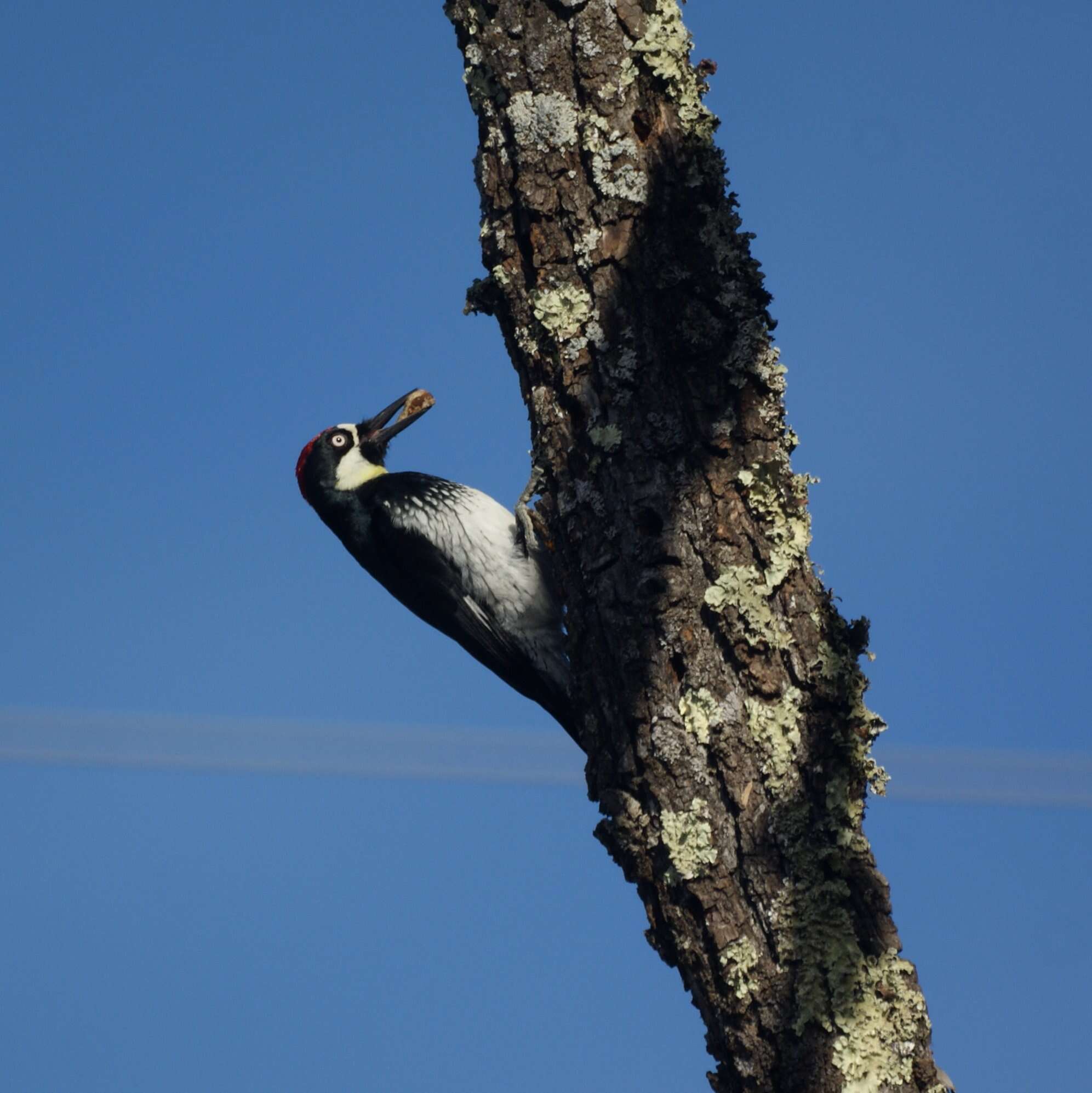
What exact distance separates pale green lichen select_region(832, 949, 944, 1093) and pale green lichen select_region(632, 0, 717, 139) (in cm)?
155

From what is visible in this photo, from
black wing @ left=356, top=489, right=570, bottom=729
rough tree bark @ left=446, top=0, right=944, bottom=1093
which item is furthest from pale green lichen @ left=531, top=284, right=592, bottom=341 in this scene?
black wing @ left=356, top=489, right=570, bottom=729

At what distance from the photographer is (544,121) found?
239 centimetres

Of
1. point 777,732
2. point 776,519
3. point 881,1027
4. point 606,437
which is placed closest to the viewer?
point 881,1027

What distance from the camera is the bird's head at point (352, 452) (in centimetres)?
445

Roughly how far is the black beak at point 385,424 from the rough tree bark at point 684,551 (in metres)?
2.08

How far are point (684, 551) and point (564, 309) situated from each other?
1.76ft

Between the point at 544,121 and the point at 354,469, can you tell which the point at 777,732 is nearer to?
the point at 544,121

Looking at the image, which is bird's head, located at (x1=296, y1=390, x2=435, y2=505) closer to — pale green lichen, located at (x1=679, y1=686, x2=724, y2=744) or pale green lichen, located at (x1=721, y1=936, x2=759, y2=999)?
pale green lichen, located at (x1=679, y1=686, x2=724, y2=744)

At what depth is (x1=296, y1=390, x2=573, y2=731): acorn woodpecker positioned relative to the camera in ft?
12.9

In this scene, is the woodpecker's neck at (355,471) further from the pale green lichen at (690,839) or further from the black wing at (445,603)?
the pale green lichen at (690,839)

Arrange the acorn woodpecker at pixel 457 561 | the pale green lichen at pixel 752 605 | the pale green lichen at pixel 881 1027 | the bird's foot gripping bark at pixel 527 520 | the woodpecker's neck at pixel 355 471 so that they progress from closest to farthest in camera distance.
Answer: the pale green lichen at pixel 881 1027
the pale green lichen at pixel 752 605
the bird's foot gripping bark at pixel 527 520
the acorn woodpecker at pixel 457 561
the woodpecker's neck at pixel 355 471

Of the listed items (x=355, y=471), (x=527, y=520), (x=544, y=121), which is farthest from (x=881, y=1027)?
(x=355, y=471)

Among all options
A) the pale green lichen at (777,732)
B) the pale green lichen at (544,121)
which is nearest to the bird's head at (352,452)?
the pale green lichen at (544,121)

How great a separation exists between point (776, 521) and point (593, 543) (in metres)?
0.34
